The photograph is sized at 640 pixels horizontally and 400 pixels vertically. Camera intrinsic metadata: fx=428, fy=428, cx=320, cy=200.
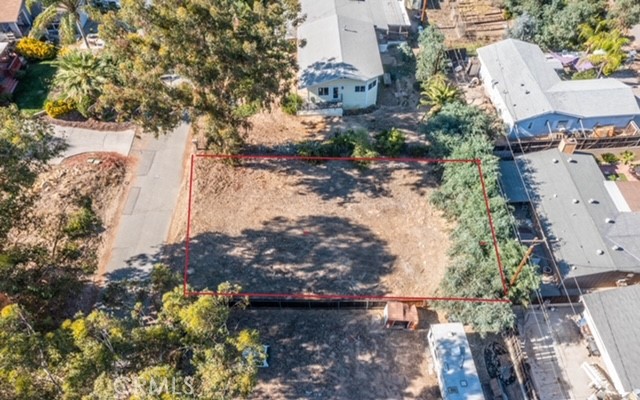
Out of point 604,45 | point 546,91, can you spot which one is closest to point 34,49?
point 546,91

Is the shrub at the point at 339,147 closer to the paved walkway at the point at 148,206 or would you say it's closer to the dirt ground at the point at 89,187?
the paved walkway at the point at 148,206

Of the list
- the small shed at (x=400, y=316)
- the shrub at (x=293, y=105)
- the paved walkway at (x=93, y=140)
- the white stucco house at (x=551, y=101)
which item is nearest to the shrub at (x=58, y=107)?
the paved walkway at (x=93, y=140)

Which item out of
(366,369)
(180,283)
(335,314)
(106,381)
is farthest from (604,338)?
(106,381)

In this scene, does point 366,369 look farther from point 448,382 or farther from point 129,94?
point 129,94

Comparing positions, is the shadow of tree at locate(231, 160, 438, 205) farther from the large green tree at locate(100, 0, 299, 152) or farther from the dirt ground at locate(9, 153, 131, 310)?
the dirt ground at locate(9, 153, 131, 310)

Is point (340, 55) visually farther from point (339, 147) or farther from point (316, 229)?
point (316, 229)
